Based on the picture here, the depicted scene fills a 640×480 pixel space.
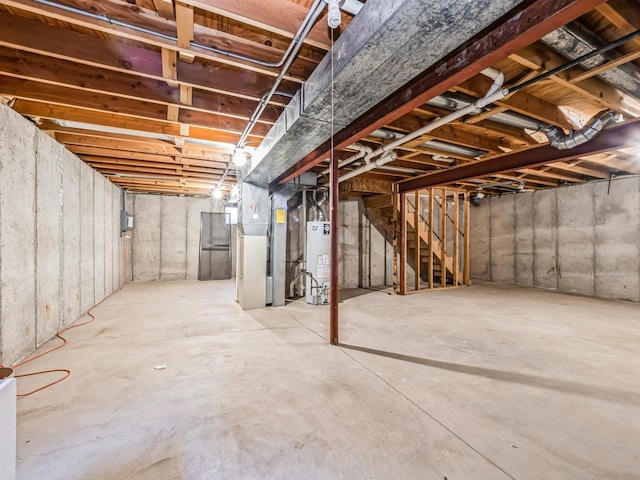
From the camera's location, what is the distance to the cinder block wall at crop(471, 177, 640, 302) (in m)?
5.18

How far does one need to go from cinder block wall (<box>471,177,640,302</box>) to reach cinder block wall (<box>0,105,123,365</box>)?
8524 mm

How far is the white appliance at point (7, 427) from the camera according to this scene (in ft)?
3.02

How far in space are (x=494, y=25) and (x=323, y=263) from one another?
373 centimetres

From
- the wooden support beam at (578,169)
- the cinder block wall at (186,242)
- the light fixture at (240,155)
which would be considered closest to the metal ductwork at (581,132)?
the wooden support beam at (578,169)

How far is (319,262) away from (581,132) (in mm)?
3562

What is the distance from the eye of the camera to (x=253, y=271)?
4.45 metres

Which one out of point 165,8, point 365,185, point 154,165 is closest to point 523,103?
point 165,8

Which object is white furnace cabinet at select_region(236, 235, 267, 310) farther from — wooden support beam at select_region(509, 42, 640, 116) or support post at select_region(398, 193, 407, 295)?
wooden support beam at select_region(509, 42, 640, 116)

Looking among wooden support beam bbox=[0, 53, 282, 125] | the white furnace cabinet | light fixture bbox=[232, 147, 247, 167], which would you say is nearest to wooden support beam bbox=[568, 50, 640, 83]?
wooden support beam bbox=[0, 53, 282, 125]

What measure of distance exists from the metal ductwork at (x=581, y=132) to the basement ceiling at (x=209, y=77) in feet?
0.27

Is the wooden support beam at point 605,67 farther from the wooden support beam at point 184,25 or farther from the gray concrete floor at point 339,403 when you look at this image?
the wooden support beam at point 184,25

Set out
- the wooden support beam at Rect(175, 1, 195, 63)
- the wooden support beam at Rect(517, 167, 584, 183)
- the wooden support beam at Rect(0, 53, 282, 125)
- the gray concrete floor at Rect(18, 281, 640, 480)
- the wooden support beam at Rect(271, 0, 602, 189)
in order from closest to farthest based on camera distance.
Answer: the wooden support beam at Rect(271, 0, 602, 189) < the gray concrete floor at Rect(18, 281, 640, 480) < the wooden support beam at Rect(175, 1, 195, 63) < the wooden support beam at Rect(0, 53, 282, 125) < the wooden support beam at Rect(517, 167, 584, 183)

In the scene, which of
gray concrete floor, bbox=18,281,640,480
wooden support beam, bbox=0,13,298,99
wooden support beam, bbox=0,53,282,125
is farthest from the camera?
wooden support beam, bbox=0,53,282,125

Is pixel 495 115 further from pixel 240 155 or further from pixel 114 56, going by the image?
pixel 114 56
